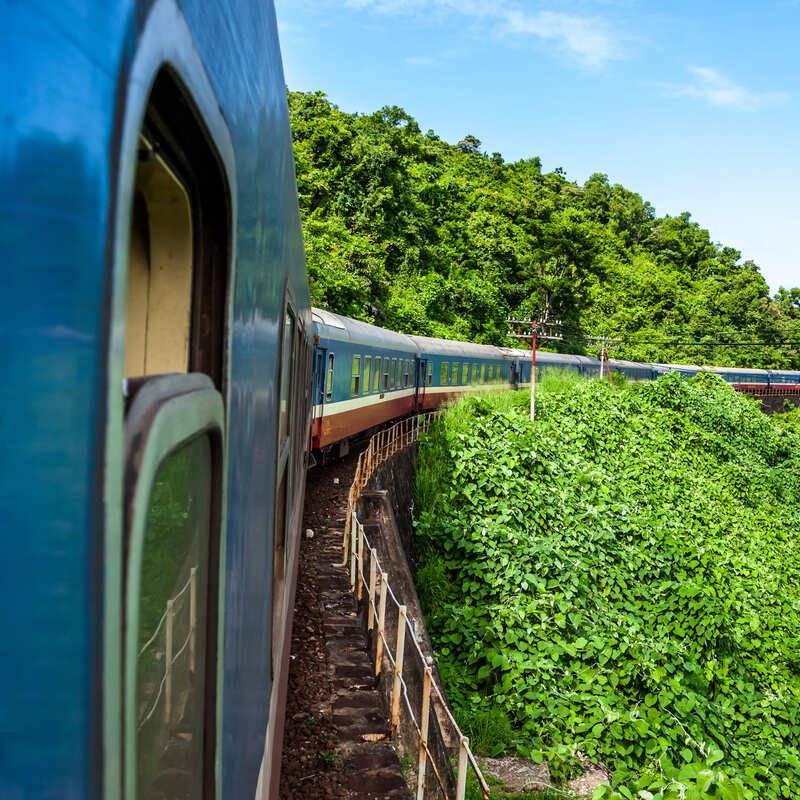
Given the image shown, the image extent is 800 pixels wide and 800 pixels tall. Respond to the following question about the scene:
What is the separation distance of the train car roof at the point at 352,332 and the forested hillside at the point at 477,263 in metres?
9.24

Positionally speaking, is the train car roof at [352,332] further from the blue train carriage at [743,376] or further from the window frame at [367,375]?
the blue train carriage at [743,376]

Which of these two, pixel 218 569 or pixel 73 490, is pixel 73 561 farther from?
pixel 218 569

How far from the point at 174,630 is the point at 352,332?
44.7 ft

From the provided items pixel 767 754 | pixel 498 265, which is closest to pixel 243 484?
pixel 767 754

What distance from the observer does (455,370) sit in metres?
24.8

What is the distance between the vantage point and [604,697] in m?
9.37

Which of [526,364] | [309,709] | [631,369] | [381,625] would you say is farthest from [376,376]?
[631,369]

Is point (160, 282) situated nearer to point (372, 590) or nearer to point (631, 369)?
point (372, 590)

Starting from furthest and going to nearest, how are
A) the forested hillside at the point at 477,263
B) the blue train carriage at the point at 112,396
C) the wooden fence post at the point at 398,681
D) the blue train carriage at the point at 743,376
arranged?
the blue train carriage at the point at 743,376 → the forested hillside at the point at 477,263 → the wooden fence post at the point at 398,681 → the blue train carriage at the point at 112,396

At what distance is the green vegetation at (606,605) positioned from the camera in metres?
8.95

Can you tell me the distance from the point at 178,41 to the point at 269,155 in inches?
46.2

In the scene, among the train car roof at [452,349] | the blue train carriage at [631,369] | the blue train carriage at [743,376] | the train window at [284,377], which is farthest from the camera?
→ the blue train carriage at [743,376]

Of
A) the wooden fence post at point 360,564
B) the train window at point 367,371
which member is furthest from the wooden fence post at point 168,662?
the train window at point 367,371

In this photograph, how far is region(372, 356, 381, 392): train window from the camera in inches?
659
